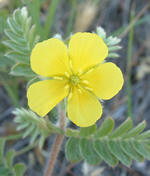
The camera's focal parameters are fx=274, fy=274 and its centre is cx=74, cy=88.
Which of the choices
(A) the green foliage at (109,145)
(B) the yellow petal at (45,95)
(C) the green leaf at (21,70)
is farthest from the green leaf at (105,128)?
(C) the green leaf at (21,70)

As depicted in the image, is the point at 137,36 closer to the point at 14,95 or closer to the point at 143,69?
the point at 143,69

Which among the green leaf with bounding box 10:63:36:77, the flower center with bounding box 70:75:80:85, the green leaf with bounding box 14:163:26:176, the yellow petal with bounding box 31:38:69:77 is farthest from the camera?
the green leaf with bounding box 14:163:26:176

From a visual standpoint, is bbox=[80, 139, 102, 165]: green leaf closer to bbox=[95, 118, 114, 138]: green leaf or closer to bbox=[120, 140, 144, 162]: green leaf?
bbox=[95, 118, 114, 138]: green leaf

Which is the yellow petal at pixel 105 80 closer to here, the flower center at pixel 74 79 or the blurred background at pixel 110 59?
the flower center at pixel 74 79

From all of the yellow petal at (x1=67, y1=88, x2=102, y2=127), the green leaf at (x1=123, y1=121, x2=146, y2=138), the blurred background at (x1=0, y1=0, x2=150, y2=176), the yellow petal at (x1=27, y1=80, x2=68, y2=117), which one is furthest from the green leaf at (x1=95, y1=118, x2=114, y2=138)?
the blurred background at (x1=0, y1=0, x2=150, y2=176)

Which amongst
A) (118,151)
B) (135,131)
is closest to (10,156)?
(118,151)

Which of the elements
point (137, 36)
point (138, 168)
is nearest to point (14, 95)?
point (138, 168)

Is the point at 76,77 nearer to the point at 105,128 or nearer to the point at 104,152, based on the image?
the point at 105,128
